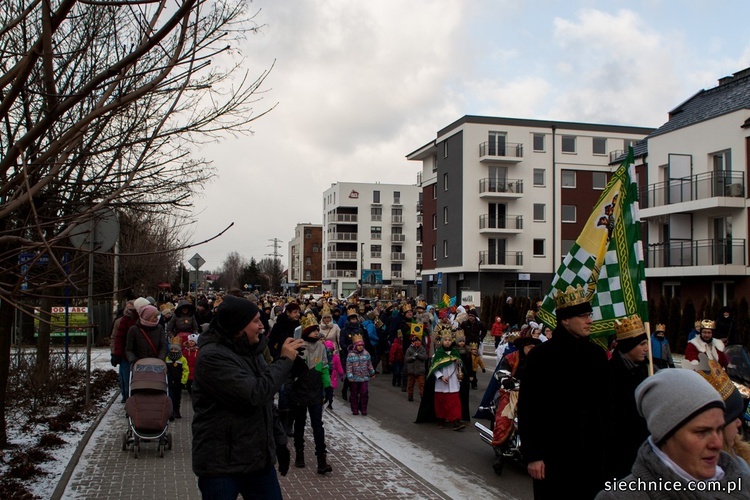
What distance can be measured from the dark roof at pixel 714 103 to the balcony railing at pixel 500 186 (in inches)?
699

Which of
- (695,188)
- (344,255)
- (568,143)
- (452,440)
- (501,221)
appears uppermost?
(568,143)

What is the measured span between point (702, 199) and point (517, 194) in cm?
2324

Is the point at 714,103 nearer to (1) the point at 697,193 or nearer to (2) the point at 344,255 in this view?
(1) the point at 697,193

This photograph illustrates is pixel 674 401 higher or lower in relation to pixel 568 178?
lower

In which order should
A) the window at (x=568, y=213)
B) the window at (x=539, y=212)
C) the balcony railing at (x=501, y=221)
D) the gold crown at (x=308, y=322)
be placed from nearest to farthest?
the gold crown at (x=308, y=322), the balcony railing at (x=501, y=221), the window at (x=568, y=213), the window at (x=539, y=212)

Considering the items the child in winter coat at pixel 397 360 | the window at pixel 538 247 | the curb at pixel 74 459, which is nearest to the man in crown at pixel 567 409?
the curb at pixel 74 459

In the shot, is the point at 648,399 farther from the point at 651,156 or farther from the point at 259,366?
the point at 651,156

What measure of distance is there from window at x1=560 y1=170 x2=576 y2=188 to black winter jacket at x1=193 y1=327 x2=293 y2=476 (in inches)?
2023

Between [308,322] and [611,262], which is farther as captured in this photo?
[308,322]

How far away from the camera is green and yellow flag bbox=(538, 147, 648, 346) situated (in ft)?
22.0

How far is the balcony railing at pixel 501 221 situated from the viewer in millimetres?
52188

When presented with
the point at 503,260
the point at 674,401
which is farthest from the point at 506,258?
the point at 674,401

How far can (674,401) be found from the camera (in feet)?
8.13

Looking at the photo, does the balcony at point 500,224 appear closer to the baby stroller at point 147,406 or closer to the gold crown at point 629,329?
the baby stroller at point 147,406
